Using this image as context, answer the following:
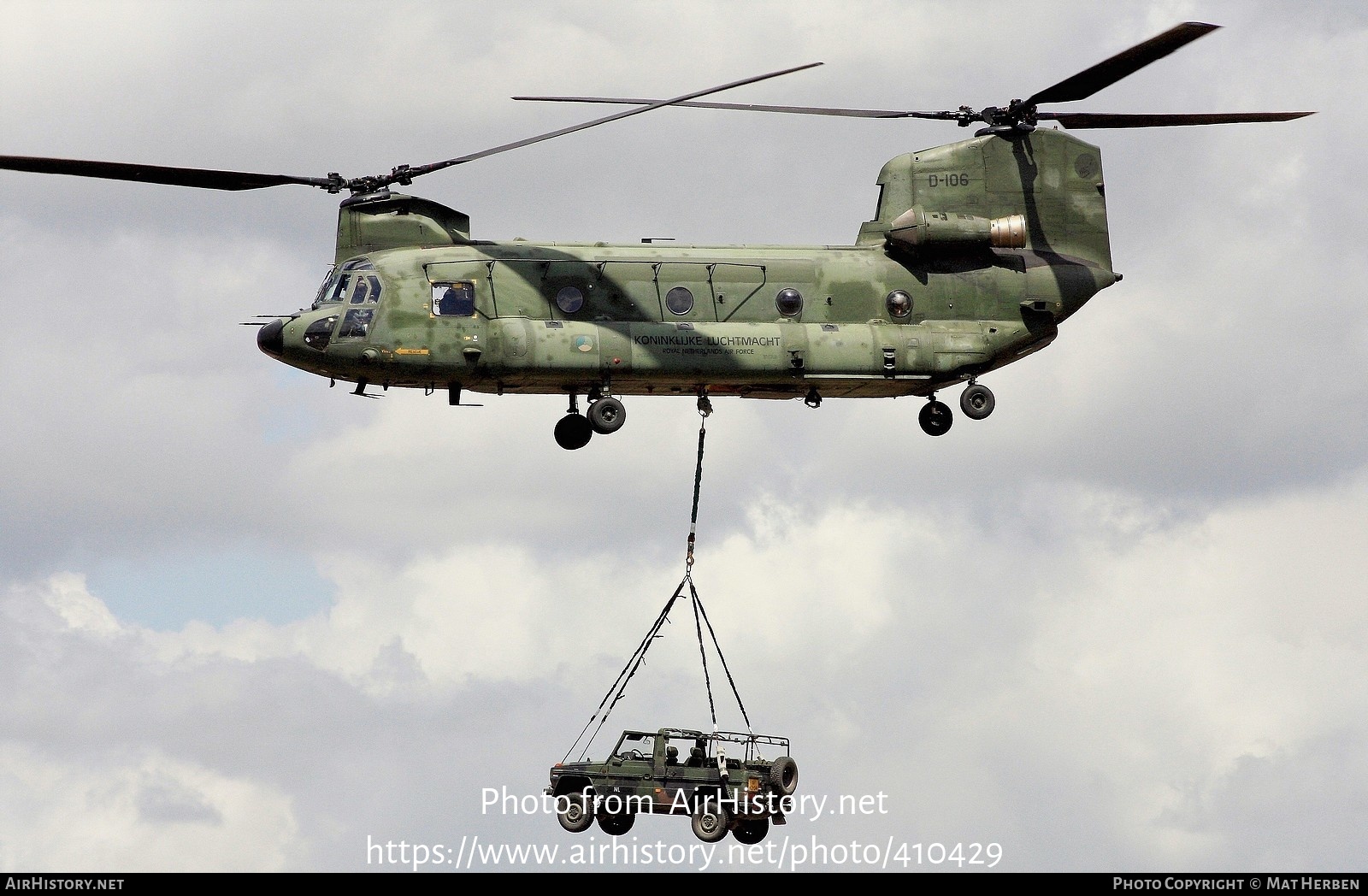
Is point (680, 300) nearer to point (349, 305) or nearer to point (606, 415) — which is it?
point (606, 415)

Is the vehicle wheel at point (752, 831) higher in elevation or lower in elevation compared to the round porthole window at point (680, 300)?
lower

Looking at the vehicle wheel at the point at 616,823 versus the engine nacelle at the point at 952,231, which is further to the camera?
the engine nacelle at the point at 952,231

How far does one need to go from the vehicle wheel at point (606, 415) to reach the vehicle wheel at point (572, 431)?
0.62 meters

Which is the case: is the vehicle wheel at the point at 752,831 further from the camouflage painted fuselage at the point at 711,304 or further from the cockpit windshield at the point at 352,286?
the cockpit windshield at the point at 352,286

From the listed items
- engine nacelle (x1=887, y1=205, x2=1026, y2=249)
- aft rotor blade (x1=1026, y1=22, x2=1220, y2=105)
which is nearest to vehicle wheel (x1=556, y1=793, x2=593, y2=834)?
engine nacelle (x1=887, y1=205, x2=1026, y2=249)

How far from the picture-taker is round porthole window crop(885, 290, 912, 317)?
126 ft

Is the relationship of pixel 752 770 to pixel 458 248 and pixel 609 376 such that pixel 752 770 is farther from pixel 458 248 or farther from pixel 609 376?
pixel 458 248

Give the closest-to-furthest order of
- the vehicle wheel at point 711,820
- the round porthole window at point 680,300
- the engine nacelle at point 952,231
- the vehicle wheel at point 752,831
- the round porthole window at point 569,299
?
the vehicle wheel at point 711,820 → the vehicle wheel at point 752,831 → the round porthole window at point 569,299 → the round porthole window at point 680,300 → the engine nacelle at point 952,231

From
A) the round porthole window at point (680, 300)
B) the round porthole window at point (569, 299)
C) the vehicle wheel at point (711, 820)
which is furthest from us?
the round porthole window at point (680, 300)

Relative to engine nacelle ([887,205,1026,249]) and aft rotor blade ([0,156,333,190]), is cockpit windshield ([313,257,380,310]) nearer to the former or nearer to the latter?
aft rotor blade ([0,156,333,190])

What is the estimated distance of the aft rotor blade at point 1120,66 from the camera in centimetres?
3416

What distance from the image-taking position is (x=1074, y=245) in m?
40.5

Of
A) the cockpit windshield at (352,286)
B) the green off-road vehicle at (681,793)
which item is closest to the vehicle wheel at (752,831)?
the green off-road vehicle at (681,793)
